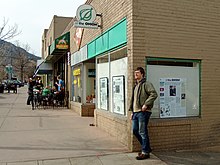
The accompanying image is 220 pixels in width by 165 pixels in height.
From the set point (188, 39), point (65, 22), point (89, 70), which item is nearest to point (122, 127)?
point (188, 39)

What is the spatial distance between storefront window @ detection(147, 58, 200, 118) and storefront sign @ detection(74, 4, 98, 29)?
2.85m

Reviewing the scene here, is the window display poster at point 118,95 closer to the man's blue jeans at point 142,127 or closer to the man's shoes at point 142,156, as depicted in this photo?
the man's blue jeans at point 142,127

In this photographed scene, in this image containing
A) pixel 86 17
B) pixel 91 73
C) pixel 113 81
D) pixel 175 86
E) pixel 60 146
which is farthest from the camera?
pixel 91 73

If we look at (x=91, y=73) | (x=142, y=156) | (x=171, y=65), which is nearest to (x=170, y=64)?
(x=171, y=65)

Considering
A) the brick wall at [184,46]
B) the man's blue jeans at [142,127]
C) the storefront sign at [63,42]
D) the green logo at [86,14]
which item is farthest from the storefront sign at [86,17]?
the storefront sign at [63,42]

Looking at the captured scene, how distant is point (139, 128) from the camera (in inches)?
231

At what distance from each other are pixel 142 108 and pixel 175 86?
1.58m

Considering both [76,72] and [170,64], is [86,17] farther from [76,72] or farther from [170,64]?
[76,72]

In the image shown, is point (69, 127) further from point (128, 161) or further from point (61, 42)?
point (61, 42)

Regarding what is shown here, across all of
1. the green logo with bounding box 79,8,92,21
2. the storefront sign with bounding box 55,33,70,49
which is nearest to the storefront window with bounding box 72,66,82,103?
the storefront sign with bounding box 55,33,70,49

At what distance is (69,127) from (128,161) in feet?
13.5

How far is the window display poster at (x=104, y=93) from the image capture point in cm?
869

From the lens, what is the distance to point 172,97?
6.95 meters

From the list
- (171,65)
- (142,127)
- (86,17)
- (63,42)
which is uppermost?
(63,42)
